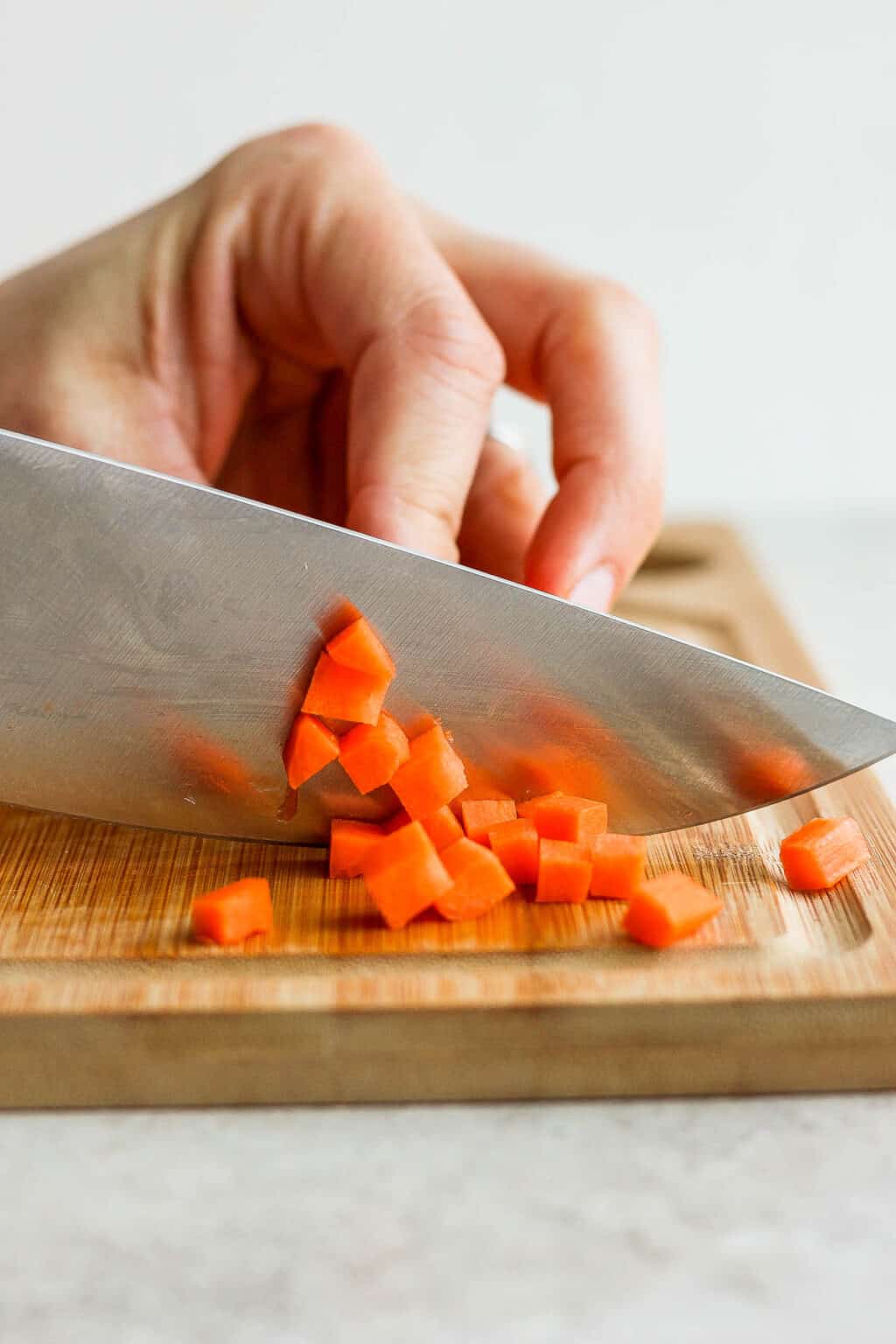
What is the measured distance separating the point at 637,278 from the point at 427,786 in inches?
86.9

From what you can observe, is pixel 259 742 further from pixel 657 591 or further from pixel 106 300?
pixel 657 591

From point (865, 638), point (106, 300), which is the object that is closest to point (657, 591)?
point (865, 638)

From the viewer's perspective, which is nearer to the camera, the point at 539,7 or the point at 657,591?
the point at 657,591

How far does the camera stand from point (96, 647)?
1.29 metres

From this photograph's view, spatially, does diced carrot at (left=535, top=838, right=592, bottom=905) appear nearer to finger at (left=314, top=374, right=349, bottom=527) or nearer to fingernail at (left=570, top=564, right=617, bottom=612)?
fingernail at (left=570, top=564, right=617, bottom=612)

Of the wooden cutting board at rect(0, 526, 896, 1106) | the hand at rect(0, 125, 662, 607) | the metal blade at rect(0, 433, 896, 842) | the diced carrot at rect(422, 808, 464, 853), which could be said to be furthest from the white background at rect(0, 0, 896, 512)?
the wooden cutting board at rect(0, 526, 896, 1106)

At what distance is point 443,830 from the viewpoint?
130 centimetres

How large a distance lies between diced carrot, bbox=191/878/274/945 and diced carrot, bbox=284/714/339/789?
Answer: 149 mm

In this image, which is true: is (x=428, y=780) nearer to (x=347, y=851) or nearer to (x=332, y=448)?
(x=347, y=851)

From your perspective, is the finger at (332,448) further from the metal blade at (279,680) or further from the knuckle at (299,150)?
the metal blade at (279,680)

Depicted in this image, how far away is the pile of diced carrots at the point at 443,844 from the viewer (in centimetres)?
118

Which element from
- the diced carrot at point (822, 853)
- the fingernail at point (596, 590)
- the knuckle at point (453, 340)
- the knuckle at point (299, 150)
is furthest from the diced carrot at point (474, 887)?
the knuckle at point (299, 150)

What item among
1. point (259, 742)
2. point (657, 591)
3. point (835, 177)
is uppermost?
point (835, 177)

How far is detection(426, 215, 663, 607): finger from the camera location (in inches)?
67.7
